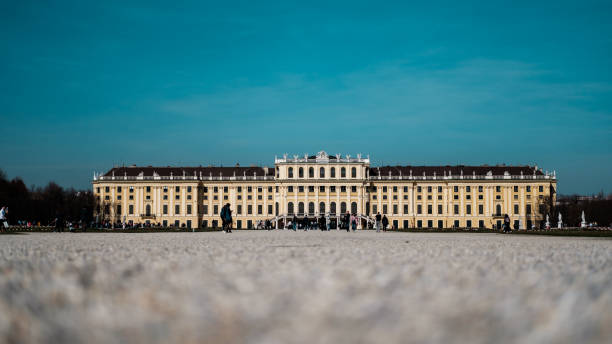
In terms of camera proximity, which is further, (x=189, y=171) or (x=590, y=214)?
(x=189, y=171)

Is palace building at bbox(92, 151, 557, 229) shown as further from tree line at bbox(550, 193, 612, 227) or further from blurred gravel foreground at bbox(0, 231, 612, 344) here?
blurred gravel foreground at bbox(0, 231, 612, 344)

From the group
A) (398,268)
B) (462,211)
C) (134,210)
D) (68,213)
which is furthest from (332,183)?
(398,268)

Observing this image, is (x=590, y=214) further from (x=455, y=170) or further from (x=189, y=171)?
(x=189, y=171)

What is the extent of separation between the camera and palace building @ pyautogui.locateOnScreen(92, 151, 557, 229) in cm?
8825

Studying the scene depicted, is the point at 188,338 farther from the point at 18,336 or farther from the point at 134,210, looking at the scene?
the point at 134,210

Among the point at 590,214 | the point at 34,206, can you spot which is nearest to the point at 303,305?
the point at 34,206

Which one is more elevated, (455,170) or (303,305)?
(455,170)

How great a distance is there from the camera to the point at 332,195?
292ft

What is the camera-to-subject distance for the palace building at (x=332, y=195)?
88.2 metres

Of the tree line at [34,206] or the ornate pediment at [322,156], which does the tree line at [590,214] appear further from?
the tree line at [34,206]

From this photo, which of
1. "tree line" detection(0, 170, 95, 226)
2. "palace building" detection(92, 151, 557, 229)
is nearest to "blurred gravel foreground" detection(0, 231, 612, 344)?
"tree line" detection(0, 170, 95, 226)

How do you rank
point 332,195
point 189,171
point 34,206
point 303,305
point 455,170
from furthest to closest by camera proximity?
point 189,171 → point 455,170 → point 332,195 → point 34,206 → point 303,305

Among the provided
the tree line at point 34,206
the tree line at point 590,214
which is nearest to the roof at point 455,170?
the tree line at point 590,214

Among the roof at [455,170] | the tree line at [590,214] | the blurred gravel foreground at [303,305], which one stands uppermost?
the roof at [455,170]
